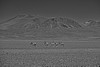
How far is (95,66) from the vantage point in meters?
11.6

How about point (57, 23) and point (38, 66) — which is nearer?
point (38, 66)

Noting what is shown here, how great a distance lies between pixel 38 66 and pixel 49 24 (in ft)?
616

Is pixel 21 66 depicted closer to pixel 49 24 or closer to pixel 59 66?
pixel 59 66

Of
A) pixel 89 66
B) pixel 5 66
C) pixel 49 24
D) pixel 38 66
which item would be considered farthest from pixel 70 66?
pixel 49 24

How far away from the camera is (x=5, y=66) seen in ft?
38.8

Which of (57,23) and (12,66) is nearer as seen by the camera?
(12,66)

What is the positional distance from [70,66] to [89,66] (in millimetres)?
1247

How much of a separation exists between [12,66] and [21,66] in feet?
1.98

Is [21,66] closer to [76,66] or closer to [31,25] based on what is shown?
[76,66]

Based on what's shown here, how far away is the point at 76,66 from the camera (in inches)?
466

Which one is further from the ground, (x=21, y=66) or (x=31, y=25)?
(x=31, y=25)

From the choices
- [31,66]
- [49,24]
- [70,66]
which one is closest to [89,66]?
[70,66]

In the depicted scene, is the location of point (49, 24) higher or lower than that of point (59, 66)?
higher

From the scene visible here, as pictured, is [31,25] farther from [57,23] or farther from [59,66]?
[59,66]
